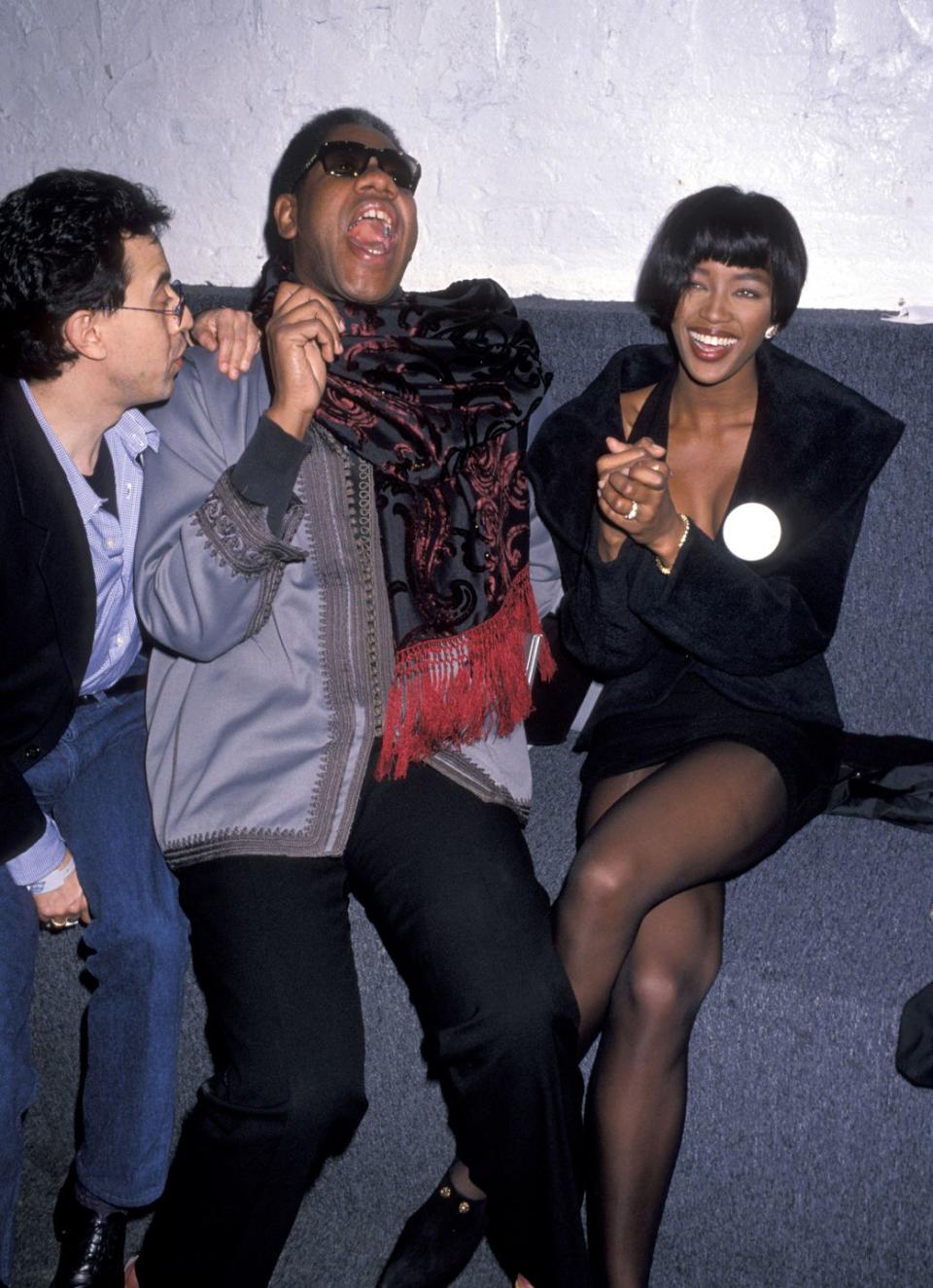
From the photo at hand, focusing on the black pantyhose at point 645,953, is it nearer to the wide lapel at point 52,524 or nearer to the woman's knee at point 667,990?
the woman's knee at point 667,990

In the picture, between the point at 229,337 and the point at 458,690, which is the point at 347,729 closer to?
the point at 458,690

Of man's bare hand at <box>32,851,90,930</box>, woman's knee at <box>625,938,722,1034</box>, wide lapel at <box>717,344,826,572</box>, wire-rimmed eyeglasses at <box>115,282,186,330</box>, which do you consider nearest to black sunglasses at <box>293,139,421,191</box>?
wire-rimmed eyeglasses at <box>115,282,186,330</box>

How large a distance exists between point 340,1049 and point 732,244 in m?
1.23

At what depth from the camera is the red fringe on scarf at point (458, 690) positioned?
63.1 inches

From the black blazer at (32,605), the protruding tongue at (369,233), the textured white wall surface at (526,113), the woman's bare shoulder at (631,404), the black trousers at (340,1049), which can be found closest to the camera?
the black trousers at (340,1049)

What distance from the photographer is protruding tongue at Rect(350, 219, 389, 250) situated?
1.71 m

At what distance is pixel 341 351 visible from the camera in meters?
1.64

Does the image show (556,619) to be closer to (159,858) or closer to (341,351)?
(341,351)

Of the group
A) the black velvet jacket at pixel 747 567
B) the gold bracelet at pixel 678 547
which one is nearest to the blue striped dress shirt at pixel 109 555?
the black velvet jacket at pixel 747 567

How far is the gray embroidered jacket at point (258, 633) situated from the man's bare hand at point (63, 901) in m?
0.14

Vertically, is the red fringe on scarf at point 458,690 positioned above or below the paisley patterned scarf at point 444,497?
below

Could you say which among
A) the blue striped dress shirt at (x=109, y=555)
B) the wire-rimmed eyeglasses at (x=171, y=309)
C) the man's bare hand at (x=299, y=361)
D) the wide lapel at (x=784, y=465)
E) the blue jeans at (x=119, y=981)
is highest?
the wire-rimmed eyeglasses at (x=171, y=309)

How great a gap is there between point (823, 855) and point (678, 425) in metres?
0.71

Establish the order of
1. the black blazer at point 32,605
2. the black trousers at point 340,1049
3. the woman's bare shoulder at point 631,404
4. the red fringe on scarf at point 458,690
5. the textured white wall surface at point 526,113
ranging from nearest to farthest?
1. the black trousers at point 340,1049
2. the black blazer at point 32,605
3. the red fringe on scarf at point 458,690
4. the woman's bare shoulder at point 631,404
5. the textured white wall surface at point 526,113
